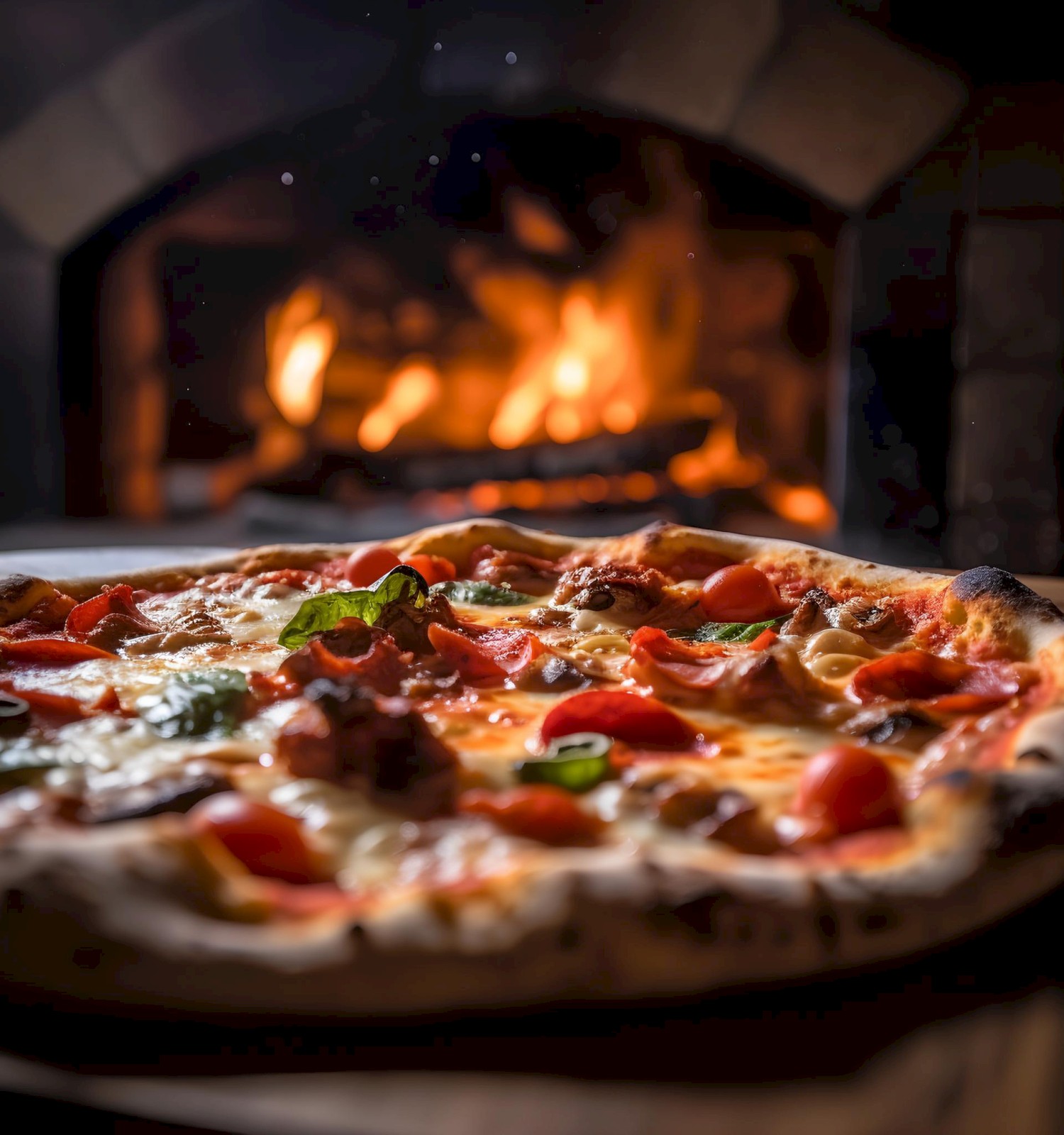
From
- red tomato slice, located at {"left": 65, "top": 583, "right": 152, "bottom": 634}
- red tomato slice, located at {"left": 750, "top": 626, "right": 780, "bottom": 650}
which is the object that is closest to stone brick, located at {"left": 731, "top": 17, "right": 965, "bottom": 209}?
red tomato slice, located at {"left": 750, "top": 626, "right": 780, "bottom": 650}

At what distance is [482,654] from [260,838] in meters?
0.79

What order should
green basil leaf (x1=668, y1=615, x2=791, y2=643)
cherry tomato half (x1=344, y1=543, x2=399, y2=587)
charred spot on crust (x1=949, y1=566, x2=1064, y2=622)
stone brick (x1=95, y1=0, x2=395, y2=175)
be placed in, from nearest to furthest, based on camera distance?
charred spot on crust (x1=949, y1=566, x2=1064, y2=622)
green basil leaf (x1=668, y1=615, x2=791, y2=643)
cherry tomato half (x1=344, y1=543, x2=399, y2=587)
stone brick (x1=95, y1=0, x2=395, y2=175)

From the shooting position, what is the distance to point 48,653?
6.87ft

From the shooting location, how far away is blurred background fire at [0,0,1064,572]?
427cm

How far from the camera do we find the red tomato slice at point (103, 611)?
7.74 feet

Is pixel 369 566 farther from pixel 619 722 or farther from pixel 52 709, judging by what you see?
pixel 619 722

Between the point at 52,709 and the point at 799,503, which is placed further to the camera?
the point at 799,503

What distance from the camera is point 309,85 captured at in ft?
15.0

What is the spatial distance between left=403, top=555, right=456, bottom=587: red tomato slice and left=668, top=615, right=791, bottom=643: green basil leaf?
69 centimetres

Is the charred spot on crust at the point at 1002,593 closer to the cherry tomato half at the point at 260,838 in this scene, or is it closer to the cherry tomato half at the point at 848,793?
the cherry tomato half at the point at 848,793

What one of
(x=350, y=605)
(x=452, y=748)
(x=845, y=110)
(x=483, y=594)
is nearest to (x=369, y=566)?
(x=483, y=594)

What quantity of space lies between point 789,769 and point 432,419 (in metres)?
3.97

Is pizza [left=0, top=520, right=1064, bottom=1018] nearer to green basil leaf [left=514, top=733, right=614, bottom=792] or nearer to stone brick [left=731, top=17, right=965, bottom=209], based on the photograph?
green basil leaf [left=514, top=733, right=614, bottom=792]

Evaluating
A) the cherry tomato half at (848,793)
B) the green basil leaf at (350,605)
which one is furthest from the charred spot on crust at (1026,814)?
the green basil leaf at (350,605)
